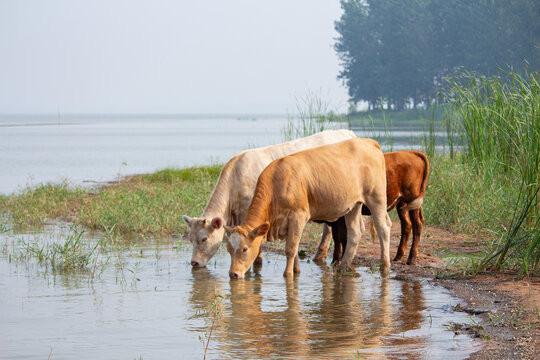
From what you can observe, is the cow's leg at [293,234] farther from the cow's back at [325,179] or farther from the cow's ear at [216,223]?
the cow's ear at [216,223]

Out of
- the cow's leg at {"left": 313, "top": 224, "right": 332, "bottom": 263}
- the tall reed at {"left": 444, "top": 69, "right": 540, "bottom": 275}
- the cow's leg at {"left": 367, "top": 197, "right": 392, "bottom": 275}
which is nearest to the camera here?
the tall reed at {"left": 444, "top": 69, "right": 540, "bottom": 275}

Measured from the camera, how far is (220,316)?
7.08 metres

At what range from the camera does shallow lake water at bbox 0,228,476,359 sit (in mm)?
5977

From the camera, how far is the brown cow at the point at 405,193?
934 centimetres

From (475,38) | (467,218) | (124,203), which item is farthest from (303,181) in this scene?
(475,38)

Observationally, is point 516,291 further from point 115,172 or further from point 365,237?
point 115,172

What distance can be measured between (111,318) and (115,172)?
21459mm

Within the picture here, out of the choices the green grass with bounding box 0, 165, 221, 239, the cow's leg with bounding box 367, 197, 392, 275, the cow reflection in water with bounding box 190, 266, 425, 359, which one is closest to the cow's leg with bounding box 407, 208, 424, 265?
the cow's leg with bounding box 367, 197, 392, 275

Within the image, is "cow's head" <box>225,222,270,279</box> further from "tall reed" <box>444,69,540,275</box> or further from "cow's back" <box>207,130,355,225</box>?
"tall reed" <box>444,69,540,275</box>

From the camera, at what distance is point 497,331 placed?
6.25m

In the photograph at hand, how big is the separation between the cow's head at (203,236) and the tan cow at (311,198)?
0.90 meters

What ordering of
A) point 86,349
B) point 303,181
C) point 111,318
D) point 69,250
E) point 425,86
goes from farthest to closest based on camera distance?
point 425,86, point 69,250, point 303,181, point 111,318, point 86,349

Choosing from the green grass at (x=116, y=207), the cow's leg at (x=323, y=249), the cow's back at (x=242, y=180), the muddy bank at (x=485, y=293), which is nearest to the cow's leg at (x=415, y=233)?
the muddy bank at (x=485, y=293)

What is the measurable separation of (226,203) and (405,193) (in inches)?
88.0
